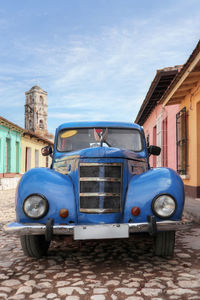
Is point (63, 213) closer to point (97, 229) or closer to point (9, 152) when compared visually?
point (97, 229)

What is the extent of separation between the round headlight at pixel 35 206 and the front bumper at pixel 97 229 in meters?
0.10

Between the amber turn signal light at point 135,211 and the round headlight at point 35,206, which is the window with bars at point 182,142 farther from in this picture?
the round headlight at point 35,206

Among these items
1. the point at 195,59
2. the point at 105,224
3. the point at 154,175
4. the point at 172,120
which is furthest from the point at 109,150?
the point at 172,120

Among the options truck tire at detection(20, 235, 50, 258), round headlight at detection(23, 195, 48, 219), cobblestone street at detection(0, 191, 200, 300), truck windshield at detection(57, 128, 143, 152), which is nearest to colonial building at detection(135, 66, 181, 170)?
truck windshield at detection(57, 128, 143, 152)

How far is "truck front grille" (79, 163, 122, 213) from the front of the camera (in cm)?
322

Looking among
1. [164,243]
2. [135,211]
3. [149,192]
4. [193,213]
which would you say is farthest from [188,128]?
[135,211]

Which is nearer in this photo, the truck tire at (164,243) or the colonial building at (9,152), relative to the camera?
the truck tire at (164,243)

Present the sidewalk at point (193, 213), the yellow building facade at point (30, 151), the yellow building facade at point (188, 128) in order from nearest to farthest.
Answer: the sidewalk at point (193, 213), the yellow building facade at point (188, 128), the yellow building facade at point (30, 151)

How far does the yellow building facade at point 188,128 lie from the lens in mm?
8164

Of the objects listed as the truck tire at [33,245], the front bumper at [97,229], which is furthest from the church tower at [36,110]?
the front bumper at [97,229]

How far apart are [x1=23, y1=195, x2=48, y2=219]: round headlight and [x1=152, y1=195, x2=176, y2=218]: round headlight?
1074mm

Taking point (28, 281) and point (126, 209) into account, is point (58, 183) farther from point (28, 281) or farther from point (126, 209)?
point (28, 281)

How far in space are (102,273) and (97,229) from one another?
43cm

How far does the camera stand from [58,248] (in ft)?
13.4
